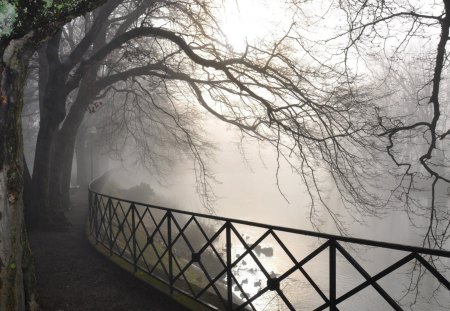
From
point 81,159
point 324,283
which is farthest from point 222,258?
point 81,159

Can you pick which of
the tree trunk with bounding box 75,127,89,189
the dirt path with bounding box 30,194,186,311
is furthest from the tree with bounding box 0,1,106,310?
the tree trunk with bounding box 75,127,89,189

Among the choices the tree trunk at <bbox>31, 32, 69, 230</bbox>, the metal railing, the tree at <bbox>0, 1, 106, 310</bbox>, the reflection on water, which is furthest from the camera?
the reflection on water

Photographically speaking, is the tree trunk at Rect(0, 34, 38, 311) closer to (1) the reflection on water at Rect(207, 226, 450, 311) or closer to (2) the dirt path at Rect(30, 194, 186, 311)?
(2) the dirt path at Rect(30, 194, 186, 311)

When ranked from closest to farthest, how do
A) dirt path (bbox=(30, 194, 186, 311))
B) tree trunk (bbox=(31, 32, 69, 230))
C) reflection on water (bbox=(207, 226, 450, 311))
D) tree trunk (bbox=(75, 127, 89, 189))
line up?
dirt path (bbox=(30, 194, 186, 311)), tree trunk (bbox=(31, 32, 69, 230)), reflection on water (bbox=(207, 226, 450, 311)), tree trunk (bbox=(75, 127, 89, 189))

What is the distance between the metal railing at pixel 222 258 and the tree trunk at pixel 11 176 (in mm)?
2014

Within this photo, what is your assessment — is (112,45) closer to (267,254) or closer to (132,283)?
(132,283)

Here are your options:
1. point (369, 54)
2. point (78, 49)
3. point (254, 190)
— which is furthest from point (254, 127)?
point (254, 190)

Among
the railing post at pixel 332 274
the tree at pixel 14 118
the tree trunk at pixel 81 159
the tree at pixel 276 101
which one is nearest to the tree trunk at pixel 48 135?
the tree at pixel 276 101

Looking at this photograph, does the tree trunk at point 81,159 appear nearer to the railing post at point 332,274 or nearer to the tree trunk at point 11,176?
the tree trunk at point 11,176

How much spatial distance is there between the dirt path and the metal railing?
0.30 m

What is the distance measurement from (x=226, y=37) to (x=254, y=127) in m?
2.39

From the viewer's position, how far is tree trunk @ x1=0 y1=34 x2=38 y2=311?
4.00 meters

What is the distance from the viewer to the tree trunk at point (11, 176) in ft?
13.1

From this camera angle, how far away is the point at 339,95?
739 centimetres
